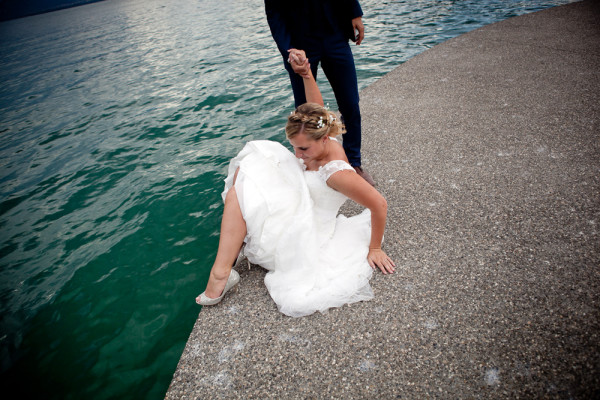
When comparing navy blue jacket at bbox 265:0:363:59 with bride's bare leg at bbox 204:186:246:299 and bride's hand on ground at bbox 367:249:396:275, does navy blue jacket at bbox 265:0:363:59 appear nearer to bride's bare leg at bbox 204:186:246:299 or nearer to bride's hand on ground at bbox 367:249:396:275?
bride's bare leg at bbox 204:186:246:299

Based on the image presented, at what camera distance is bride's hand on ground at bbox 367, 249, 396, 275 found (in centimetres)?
237

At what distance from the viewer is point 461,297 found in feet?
6.86

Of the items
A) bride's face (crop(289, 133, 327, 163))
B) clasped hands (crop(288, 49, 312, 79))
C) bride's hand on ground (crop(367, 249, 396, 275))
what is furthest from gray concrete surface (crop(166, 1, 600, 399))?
clasped hands (crop(288, 49, 312, 79))

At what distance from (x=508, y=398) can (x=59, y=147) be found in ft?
26.9

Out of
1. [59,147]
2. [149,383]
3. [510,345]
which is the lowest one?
[149,383]

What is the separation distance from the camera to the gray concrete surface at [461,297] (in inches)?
67.7

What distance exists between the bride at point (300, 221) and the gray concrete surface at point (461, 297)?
0.14 meters

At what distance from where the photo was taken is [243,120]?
6047 mm

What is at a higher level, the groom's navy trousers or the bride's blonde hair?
the groom's navy trousers

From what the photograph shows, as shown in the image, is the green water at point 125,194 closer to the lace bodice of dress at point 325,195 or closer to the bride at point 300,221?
the bride at point 300,221

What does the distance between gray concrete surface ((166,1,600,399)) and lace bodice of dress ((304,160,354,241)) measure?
59 centimetres

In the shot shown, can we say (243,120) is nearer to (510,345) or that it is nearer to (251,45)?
(510,345)

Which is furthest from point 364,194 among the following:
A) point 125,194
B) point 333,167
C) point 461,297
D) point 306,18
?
point 125,194

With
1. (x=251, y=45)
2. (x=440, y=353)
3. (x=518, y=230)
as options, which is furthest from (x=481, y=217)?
(x=251, y=45)
